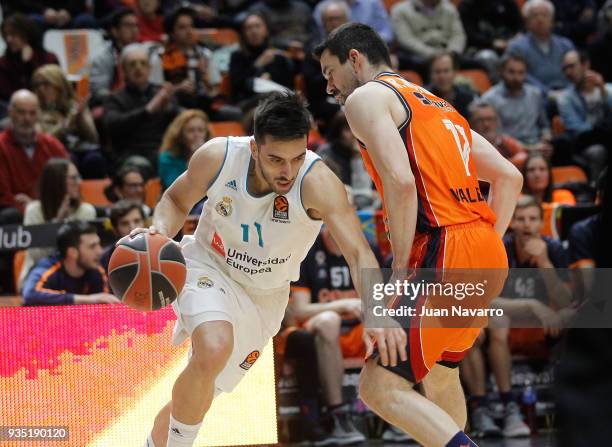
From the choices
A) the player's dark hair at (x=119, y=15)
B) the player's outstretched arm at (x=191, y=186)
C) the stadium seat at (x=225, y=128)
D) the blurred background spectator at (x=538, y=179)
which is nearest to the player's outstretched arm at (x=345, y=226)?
the player's outstretched arm at (x=191, y=186)

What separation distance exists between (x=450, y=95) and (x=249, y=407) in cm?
470

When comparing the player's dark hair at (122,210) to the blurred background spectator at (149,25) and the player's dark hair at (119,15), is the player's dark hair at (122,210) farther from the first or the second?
the blurred background spectator at (149,25)

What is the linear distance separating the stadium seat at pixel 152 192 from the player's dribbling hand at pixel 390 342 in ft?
14.4

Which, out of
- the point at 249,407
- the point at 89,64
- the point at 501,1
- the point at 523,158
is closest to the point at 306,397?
the point at 249,407

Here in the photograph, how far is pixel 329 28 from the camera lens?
982cm

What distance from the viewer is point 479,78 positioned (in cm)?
1078

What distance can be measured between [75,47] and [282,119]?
6.62 metres

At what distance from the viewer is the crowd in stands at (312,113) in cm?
685

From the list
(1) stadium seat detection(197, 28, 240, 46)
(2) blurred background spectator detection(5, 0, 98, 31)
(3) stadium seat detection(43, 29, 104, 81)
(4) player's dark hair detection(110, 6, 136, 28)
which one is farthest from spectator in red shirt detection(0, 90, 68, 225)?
(1) stadium seat detection(197, 28, 240, 46)

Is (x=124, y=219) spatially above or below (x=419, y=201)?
below

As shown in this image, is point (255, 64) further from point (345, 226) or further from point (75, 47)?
point (345, 226)

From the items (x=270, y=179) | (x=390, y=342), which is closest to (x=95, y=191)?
(x=270, y=179)

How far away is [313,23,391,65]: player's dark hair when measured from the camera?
174 inches

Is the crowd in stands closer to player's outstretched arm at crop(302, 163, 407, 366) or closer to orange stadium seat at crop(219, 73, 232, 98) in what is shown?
orange stadium seat at crop(219, 73, 232, 98)
